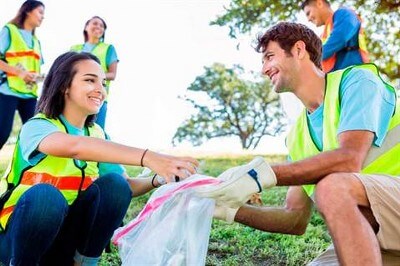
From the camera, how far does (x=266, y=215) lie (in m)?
2.62

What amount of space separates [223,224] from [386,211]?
82.0 inches

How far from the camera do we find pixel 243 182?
6.81 ft

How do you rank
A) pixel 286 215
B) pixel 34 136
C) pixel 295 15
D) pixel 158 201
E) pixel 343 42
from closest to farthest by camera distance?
pixel 158 201 → pixel 34 136 → pixel 286 215 → pixel 343 42 → pixel 295 15

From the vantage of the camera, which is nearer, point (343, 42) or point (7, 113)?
point (343, 42)

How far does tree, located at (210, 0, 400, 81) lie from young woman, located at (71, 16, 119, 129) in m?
6.40

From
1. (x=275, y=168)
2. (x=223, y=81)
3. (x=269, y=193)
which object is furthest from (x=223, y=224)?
(x=223, y=81)

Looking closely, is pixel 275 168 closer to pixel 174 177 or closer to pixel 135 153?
pixel 174 177

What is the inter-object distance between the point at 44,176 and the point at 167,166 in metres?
0.57

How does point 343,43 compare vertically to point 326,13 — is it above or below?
below

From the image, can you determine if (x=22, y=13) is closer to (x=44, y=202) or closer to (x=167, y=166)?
(x=44, y=202)

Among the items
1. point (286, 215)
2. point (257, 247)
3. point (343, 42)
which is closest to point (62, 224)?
point (286, 215)

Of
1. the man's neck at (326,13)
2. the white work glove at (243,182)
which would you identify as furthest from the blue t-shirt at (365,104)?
the man's neck at (326,13)

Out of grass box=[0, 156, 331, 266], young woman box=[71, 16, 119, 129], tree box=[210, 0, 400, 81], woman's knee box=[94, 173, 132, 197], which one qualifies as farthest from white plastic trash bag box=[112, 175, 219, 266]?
tree box=[210, 0, 400, 81]

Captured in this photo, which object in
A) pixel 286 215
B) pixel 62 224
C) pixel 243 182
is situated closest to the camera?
pixel 243 182
